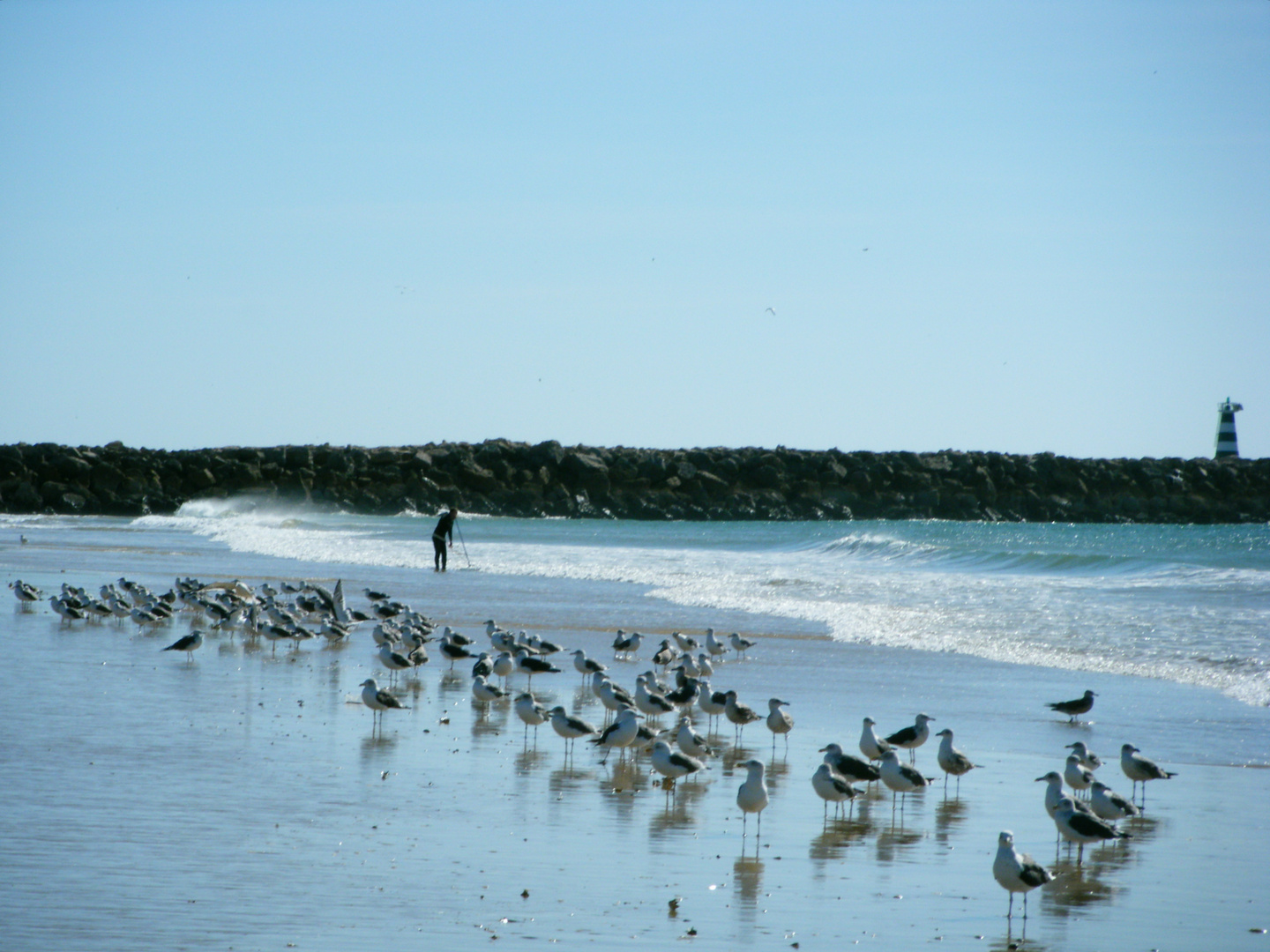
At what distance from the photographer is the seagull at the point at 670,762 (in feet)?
30.6

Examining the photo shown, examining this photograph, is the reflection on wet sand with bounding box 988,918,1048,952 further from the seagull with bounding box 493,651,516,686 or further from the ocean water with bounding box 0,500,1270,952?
the seagull with bounding box 493,651,516,686

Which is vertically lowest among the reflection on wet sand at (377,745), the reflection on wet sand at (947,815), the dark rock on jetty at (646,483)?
the reflection on wet sand at (947,815)

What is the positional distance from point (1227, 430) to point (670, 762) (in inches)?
3625

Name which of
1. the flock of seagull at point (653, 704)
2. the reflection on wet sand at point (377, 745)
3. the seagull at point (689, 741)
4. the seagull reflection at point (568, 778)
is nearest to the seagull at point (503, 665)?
the flock of seagull at point (653, 704)

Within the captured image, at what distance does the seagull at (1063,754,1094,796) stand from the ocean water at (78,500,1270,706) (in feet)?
16.3

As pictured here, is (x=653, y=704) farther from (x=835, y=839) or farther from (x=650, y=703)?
(x=835, y=839)

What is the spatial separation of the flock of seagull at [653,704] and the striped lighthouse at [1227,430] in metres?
82.5

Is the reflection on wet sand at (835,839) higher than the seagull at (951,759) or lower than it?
lower

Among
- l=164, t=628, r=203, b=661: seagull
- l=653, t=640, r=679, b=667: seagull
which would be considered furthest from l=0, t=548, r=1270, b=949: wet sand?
l=653, t=640, r=679, b=667: seagull

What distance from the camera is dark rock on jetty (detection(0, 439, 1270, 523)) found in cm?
7269

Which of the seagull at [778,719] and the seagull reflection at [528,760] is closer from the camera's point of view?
the seagull reflection at [528,760]

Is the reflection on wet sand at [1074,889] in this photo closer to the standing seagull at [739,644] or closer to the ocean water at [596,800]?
the ocean water at [596,800]

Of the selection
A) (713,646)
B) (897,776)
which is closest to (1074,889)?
(897,776)

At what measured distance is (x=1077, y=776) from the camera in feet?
29.3
